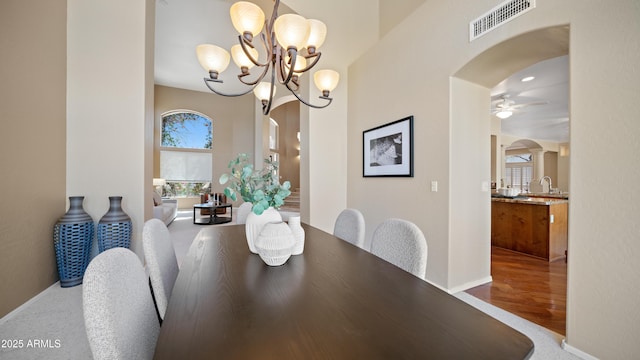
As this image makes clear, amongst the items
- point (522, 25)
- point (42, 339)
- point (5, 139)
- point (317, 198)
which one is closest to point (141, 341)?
point (42, 339)

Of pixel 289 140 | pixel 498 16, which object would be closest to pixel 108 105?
pixel 498 16

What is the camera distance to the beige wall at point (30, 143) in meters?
1.84

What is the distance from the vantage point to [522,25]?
177cm

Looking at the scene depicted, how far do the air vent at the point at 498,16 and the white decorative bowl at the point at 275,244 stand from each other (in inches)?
87.8

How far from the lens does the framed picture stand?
2.73 meters

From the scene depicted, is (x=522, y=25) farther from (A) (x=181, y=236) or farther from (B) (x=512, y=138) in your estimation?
(B) (x=512, y=138)

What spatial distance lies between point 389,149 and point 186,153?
22.6ft

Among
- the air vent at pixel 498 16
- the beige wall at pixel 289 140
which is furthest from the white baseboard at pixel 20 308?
the beige wall at pixel 289 140

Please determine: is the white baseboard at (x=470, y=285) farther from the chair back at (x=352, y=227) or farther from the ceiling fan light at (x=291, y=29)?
the ceiling fan light at (x=291, y=29)

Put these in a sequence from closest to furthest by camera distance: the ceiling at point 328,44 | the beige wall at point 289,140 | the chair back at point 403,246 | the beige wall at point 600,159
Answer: the chair back at point 403,246
the beige wall at point 600,159
the ceiling at point 328,44
the beige wall at point 289,140

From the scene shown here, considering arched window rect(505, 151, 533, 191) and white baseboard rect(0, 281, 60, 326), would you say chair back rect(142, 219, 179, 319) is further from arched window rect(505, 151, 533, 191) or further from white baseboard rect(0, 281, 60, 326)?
arched window rect(505, 151, 533, 191)

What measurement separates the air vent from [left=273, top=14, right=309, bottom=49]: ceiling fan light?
1471 millimetres

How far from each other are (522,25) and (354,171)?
2.36 m

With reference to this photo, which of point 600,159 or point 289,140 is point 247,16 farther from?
point 289,140
